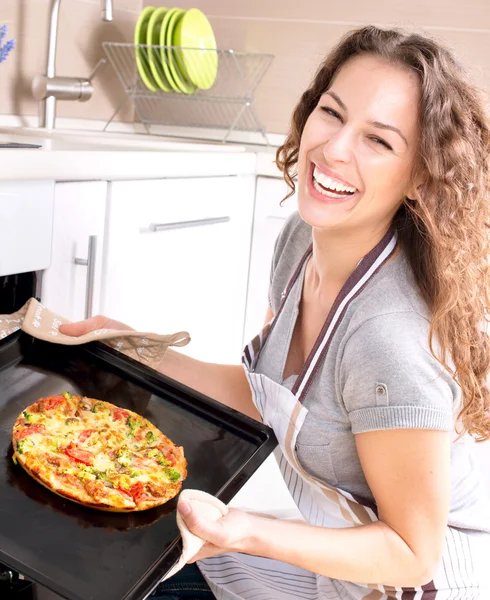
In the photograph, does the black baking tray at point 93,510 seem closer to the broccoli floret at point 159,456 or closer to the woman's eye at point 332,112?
the broccoli floret at point 159,456

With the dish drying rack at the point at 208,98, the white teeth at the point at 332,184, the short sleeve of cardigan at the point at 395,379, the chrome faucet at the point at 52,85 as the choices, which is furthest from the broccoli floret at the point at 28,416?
the dish drying rack at the point at 208,98

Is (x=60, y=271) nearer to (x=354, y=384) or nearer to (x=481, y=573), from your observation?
(x=354, y=384)

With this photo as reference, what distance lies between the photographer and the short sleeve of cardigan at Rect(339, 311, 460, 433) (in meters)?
1.01

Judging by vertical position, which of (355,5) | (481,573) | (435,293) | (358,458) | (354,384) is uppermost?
(355,5)

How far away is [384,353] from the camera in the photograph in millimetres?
1045

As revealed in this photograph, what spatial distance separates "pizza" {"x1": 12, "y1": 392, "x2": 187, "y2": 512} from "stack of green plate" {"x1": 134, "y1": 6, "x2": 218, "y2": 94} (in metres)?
1.54

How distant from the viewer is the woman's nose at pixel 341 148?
3.65 ft

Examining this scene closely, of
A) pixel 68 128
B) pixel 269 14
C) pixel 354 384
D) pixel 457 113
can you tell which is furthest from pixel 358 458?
pixel 269 14

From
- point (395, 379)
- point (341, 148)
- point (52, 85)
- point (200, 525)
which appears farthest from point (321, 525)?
point (52, 85)

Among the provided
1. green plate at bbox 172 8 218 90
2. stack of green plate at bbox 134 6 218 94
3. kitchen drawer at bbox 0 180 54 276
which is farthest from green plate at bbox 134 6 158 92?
kitchen drawer at bbox 0 180 54 276

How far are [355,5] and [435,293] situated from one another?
168 centimetres

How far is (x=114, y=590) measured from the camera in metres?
0.79

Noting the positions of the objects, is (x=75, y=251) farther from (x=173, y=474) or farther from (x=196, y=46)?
(x=196, y=46)

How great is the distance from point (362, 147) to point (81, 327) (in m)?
0.53
